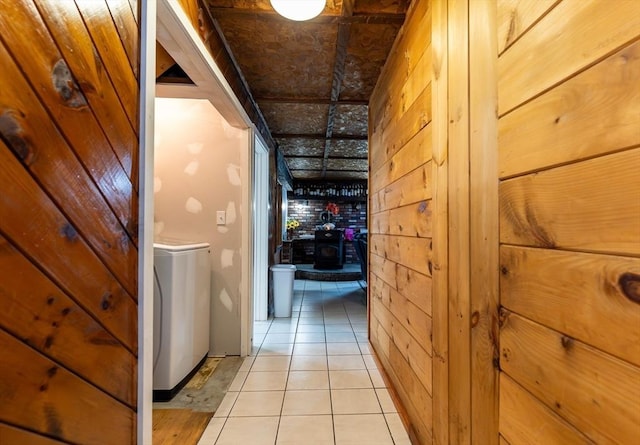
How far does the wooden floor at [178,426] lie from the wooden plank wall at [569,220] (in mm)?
1449

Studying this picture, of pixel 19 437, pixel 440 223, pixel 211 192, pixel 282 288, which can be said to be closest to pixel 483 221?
pixel 440 223

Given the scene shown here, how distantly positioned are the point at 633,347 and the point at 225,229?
233 cm

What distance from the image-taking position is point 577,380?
0.61 m

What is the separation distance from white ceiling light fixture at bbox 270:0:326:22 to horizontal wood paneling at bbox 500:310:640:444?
154 cm

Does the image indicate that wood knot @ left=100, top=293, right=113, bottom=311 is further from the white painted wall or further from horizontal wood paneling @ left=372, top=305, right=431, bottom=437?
the white painted wall

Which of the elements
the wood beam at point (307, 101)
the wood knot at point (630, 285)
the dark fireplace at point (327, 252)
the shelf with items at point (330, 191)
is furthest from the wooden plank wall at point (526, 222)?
the shelf with items at point (330, 191)

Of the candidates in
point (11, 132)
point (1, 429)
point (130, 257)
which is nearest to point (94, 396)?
point (1, 429)

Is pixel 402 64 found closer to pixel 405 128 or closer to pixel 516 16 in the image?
pixel 405 128

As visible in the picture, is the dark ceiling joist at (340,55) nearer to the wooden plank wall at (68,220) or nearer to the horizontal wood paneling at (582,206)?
the wooden plank wall at (68,220)

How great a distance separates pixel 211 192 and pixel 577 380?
2.36 metres

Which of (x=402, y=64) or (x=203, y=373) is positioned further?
(x=203, y=373)

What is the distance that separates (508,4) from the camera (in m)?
0.82

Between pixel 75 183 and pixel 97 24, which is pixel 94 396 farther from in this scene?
pixel 97 24

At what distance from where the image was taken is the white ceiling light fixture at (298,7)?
1.43 meters
